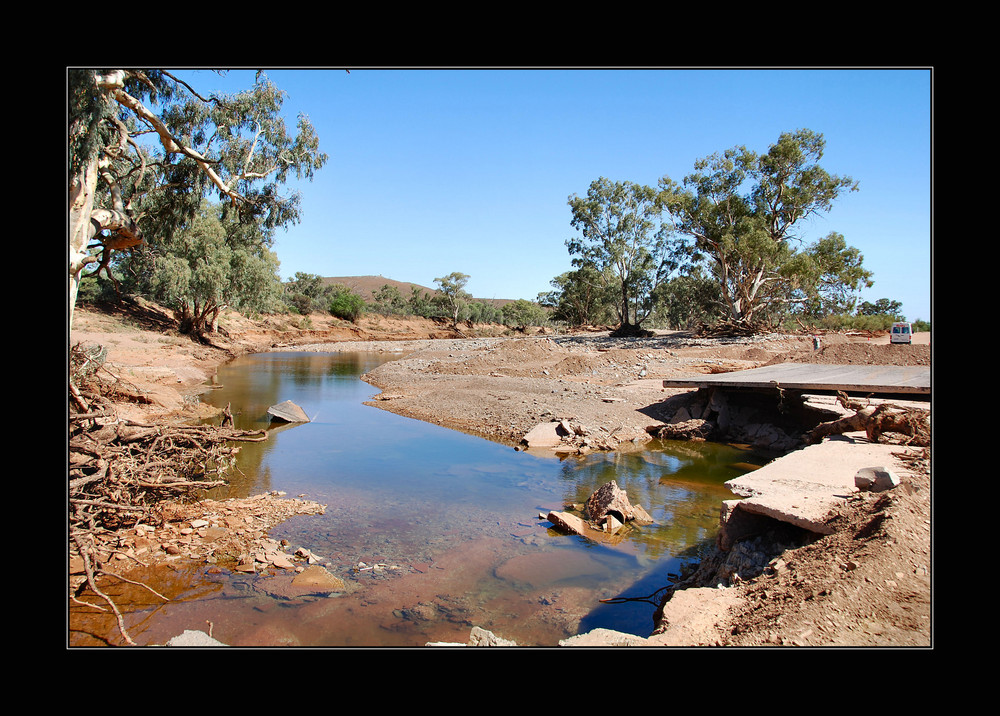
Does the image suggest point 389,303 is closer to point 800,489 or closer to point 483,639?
point 800,489

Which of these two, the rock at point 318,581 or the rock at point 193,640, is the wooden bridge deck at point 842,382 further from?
the rock at point 193,640

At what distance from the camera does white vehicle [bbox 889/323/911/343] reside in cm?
1984

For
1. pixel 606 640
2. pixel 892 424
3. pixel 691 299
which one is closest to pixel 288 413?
pixel 606 640

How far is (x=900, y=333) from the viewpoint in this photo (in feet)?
66.3

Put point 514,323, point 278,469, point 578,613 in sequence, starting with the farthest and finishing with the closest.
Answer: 1. point 514,323
2. point 278,469
3. point 578,613

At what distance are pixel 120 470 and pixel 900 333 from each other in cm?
2371

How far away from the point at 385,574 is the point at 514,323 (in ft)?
194

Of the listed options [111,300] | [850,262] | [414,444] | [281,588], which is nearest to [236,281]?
[111,300]

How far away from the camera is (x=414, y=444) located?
1105cm

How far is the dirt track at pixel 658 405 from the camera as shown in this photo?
10.4ft

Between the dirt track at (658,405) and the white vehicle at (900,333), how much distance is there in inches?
86.2

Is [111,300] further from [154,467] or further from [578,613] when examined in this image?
[578,613]

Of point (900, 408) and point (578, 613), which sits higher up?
point (900, 408)

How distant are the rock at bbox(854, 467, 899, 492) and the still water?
1808mm
